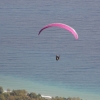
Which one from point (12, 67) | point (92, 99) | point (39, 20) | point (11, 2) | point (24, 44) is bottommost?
point (92, 99)

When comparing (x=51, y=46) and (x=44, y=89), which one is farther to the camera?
(x=51, y=46)

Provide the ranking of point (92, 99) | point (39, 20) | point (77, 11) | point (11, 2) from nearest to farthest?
point (92, 99) → point (39, 20) → point (77, 11) → point (11, 2)

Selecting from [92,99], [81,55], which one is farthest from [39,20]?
[92,99]

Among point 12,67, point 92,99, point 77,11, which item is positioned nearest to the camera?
point 92,99

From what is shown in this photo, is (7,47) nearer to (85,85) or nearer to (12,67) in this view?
(12,67)

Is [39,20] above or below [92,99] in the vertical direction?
above

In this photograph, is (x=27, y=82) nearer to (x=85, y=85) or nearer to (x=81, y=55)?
(x=85, y=85)

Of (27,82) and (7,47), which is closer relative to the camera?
(27,82)
